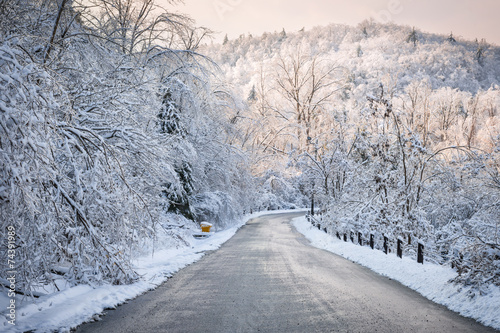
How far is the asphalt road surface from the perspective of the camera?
14.1 ft

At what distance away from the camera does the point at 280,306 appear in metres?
5.14

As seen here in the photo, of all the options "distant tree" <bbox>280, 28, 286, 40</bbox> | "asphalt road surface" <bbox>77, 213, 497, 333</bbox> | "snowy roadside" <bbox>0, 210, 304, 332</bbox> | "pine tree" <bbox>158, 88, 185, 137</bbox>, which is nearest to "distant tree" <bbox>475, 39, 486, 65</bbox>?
"distant tree" <bbox>280, 28, 286, 40</bbox>

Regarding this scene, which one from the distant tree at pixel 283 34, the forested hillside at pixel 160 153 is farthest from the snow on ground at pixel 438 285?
the distant tree at pixel 283 34

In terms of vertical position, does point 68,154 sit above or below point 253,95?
below

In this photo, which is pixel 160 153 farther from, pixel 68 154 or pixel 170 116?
pixel 170 116

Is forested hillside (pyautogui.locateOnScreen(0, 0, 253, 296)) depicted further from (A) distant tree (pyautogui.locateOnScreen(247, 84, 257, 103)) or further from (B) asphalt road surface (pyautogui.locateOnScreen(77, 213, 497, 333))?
(A) distant tree (pyautogui.locateOnScreen(247, 84, 257, 103))

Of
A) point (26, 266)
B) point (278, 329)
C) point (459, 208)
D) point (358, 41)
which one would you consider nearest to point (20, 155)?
point (26, 266)

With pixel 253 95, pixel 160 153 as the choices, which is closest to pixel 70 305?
pixel 160 153

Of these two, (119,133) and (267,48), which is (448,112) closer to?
(119,133)

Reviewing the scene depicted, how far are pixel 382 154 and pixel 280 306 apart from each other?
10771mm

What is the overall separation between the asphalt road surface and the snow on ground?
0.25 m

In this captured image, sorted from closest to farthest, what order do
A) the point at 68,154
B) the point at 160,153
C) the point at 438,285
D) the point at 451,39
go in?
the point at 68,154 < the point at 160,153 < the point at 438,285 < the point at 451,39

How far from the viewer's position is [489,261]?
220 inches

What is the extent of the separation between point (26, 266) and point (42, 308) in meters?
0.71
